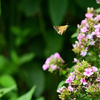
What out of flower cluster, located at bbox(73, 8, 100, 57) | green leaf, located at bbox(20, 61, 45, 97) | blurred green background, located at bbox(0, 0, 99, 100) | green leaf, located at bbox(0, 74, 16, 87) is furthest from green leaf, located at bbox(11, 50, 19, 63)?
flower cluster, located at bbox(73, 8, 100, 57)

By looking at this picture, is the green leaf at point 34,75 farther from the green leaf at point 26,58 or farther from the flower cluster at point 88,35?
the flower cluster at point 88,35

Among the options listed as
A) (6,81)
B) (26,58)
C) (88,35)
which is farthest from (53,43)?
(88,35)

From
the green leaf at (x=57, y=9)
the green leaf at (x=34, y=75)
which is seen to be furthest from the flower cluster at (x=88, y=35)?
the green leaf at (x=34, y=75)

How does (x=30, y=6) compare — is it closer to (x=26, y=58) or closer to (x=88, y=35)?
(x=26, y=58)

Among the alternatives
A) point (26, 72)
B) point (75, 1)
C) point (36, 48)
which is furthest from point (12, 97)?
point (75, 1)

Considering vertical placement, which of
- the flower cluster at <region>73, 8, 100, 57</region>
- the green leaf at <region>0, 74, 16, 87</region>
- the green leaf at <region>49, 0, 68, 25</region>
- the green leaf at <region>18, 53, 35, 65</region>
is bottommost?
the green leaf at <region>0, 74, 16, 87</region>

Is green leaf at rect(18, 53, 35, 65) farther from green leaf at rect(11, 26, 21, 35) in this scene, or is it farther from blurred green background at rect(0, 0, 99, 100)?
green leaf at rect(11, 26, 21, 35)

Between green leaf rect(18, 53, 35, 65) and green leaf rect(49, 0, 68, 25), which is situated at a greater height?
green leaf rect(49, 0, 68, 25)
